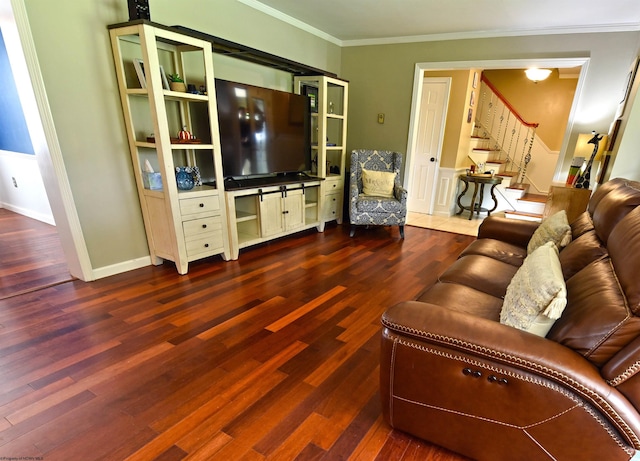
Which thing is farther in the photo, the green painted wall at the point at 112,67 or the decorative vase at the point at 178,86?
the decorative vase at the point at 178,86

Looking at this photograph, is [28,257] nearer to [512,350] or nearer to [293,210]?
[293,210]

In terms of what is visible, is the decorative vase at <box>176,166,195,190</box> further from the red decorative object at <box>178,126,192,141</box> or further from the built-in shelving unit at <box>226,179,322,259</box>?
the built-in shelving unit at <box>226,179,322,259</box>

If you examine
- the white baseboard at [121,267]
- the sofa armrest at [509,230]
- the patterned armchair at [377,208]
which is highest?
the sofa armrest at [509,230]

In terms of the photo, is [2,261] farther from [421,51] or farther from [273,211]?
[421,51]

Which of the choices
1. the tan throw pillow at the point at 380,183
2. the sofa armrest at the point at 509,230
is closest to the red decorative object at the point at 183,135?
the tan throw pillow at the point at 380,183

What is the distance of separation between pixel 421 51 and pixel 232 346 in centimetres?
428

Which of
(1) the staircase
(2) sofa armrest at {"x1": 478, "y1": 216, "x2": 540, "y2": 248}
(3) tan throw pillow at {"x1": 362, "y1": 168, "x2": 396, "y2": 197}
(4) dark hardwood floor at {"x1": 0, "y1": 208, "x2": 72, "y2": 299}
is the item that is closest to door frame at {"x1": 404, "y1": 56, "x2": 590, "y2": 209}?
(3) tan throw pillow at {"x1": 362, "y1": 168, "x2": 396, "y2": 197}

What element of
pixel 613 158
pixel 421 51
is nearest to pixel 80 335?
pixel 613 158

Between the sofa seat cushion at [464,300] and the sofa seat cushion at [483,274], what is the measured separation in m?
0.07

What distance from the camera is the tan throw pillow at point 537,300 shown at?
43.6 inches

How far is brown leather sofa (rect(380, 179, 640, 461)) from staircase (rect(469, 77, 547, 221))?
4426mm

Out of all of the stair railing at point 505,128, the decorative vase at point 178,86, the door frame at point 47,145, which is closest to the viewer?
the door frame at point 47,145

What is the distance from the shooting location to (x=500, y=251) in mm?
2293

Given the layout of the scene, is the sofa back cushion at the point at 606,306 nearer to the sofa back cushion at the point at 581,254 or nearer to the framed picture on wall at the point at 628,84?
the sofa back cushion at the point at 581,254
